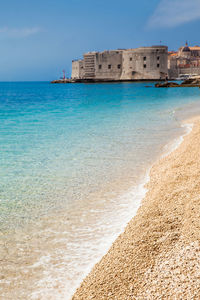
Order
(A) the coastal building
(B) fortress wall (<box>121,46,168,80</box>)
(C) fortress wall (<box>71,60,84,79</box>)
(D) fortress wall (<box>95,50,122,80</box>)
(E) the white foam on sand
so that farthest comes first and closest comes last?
(C) fortress wall (<box>71,60,84,79</box>), (A) the coastal building, (D) fortress wall (<box>95,50,122,80</box>), (B) fortress wall (<box>121,46,168,80</box>), (E) the white foam on sand

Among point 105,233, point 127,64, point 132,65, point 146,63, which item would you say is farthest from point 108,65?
point 105,233

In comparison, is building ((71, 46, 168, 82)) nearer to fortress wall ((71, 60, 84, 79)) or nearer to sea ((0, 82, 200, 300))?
fortress wall ((71, 60, 84, 79))

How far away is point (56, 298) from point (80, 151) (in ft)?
13.5

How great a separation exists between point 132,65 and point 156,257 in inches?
2211

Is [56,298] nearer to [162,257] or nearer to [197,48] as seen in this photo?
[162,257]

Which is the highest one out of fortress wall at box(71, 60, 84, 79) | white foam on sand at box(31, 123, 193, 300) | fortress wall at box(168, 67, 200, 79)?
fortress wall at box(71, 60, 84, 79)

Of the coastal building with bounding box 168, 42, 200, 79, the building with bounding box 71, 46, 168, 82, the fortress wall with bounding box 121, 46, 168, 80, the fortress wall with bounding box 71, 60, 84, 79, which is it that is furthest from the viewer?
the fortress wall with bounding box 71, 60, 84, 79

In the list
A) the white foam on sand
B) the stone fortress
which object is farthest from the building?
the white foam on sand

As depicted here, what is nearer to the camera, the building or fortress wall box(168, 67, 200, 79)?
the building

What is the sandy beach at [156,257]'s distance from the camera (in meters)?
1.61

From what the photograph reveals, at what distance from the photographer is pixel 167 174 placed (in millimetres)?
3781

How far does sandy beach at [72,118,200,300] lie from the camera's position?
1.61 metres

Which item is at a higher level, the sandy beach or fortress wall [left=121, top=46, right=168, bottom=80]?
fortress wall [left=121, top=46, right=168, bottom=80]

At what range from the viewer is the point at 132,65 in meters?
54.9
